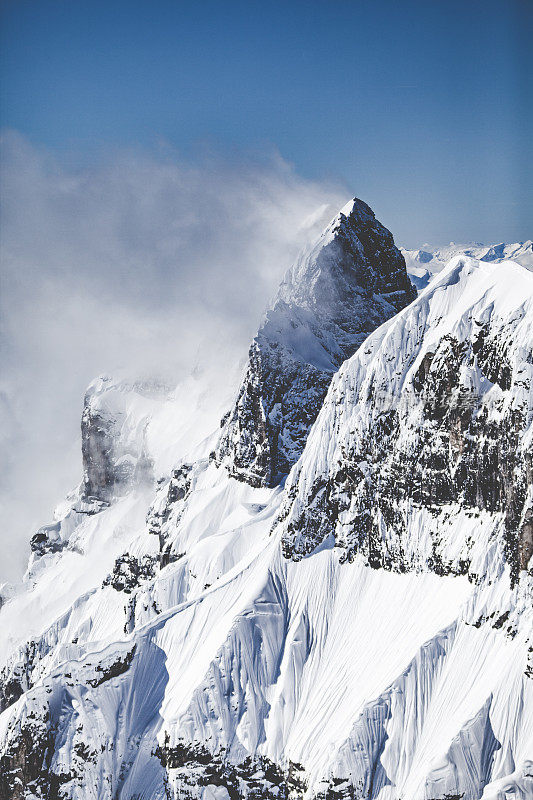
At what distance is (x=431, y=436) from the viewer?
4254 inches

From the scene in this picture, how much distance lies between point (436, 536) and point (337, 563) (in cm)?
2052

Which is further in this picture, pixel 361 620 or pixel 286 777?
pixel 361 620

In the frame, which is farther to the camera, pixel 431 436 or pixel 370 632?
pixel 370 632

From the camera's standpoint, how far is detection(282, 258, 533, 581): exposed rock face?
9691 centimetres

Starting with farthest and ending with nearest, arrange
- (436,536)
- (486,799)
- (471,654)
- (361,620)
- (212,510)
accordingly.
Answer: (212,510)
(361,620)
(436,536)
(471,654)
(486,799)

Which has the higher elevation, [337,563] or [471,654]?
[337,563]

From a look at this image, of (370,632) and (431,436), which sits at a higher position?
(431,436)

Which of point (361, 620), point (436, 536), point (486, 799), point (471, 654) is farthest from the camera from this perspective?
point (361, 620)

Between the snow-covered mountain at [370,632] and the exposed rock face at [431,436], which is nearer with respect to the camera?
the snow-covered mountain at [370,632]

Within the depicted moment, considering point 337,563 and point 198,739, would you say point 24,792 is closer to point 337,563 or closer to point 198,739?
point 198,739

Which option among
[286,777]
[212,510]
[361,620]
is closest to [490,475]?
[361,620]

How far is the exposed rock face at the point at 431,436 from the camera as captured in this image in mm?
96906

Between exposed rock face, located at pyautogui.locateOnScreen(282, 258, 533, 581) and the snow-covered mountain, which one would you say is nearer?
the snow-covered mountain

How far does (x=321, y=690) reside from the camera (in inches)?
4331
